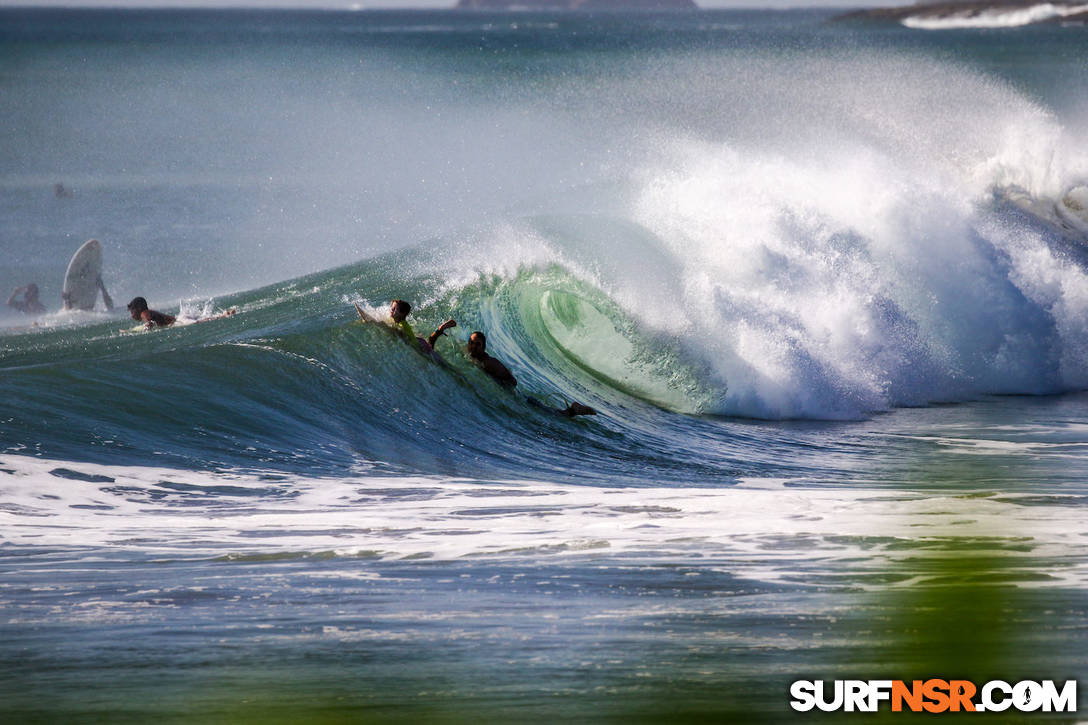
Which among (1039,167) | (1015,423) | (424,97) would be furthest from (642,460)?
(424,97)

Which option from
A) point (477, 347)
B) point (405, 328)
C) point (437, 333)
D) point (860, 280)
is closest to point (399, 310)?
point (405, 328)

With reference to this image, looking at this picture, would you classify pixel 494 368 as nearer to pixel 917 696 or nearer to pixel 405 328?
pixel 405 328

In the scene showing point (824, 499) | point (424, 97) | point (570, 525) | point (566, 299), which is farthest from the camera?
point (424, 97)

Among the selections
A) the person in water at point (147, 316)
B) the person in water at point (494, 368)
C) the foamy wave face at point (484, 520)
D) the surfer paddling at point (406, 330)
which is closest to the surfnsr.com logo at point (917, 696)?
the foamy wave face at point (484, 520)

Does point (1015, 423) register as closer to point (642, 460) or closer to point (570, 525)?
point (642, 460)

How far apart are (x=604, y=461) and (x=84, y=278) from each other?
46.5ft

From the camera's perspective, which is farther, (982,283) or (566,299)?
(982,283)

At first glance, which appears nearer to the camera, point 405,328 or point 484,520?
point 484,520

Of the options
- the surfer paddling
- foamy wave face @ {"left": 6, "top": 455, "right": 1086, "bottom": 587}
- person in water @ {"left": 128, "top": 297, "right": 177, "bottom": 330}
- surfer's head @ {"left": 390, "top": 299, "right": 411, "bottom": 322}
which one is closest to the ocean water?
foamy wave face @ {"left": 6, "top": 455, "right": 1086, "bottom": 587}

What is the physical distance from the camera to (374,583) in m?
7.11

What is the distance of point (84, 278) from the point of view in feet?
75.0

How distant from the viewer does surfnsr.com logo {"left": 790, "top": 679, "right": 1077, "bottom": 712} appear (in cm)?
389

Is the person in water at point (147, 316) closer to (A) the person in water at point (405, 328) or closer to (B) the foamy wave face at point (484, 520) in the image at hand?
(A) the person in water at point (405, 328)

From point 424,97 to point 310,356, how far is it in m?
56.4
